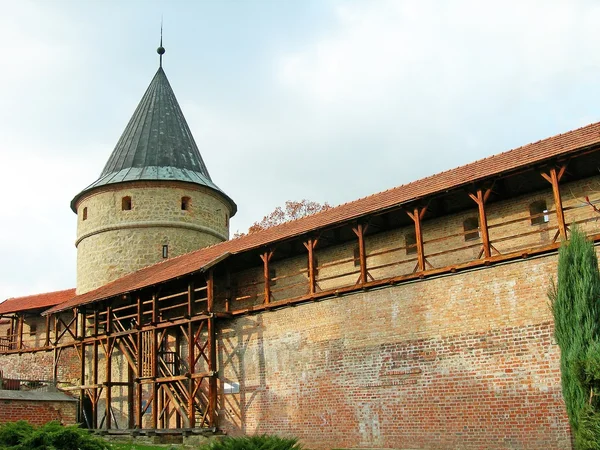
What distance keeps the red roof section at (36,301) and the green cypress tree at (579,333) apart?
21.3 m

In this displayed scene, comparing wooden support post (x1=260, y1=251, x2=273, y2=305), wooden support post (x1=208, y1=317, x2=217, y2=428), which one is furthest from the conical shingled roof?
wooden support post (x1=260, y1=251, x2=273, y2=305)

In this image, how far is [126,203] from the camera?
26.2 metres

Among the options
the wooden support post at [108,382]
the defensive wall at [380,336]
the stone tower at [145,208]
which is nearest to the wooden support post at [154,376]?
the defensive wall at [380,336]

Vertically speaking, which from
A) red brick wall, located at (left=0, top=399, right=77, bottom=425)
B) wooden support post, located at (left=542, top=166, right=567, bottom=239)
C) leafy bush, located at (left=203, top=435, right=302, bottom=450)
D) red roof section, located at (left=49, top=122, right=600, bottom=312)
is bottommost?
leafy bush, located at (left=203, top=435, right=302, bottom=450)

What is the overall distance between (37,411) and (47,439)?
10.8 metres

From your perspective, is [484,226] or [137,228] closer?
[484,226]

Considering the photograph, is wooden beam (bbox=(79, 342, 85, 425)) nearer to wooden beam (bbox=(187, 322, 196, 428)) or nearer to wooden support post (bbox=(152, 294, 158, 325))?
wooden support post (bbox=(152, 294, 158, 325))

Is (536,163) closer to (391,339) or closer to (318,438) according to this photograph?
(391,339)

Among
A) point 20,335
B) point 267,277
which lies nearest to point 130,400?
point 267,277

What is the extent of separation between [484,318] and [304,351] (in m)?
4.64

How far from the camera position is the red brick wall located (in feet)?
65.1

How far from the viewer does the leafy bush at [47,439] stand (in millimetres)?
10992

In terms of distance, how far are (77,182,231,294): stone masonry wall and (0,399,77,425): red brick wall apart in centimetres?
507

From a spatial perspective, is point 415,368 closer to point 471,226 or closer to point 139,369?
point 471,226
